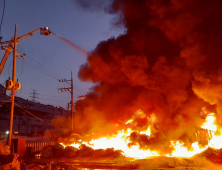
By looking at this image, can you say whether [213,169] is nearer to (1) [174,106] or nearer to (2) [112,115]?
(1) [174,106]

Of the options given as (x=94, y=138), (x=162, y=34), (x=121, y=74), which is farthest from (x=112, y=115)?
(x=162, y=34)

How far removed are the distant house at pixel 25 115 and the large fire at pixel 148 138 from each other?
23920 millimetres

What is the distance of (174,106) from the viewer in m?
20.9

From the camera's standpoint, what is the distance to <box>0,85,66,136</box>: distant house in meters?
41.6

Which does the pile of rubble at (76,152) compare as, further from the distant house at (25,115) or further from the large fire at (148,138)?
the distant house at (25,115)

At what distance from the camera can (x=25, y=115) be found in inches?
1923

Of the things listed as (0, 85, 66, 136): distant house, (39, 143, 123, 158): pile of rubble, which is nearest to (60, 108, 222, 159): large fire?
(39, 143, 123, 158): pile of rubble

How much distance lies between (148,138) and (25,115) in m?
37.1

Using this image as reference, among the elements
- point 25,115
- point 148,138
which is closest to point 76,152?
point 148,138

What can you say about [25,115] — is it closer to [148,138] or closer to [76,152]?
[76,152]

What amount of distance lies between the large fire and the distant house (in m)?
23.9

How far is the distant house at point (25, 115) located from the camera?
137ft

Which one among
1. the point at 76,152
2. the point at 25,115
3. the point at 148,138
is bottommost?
the point at 76,152

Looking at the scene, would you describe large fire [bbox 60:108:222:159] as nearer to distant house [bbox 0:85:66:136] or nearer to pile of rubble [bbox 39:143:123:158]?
pile of rubble [bbox 39:143:123:158]
